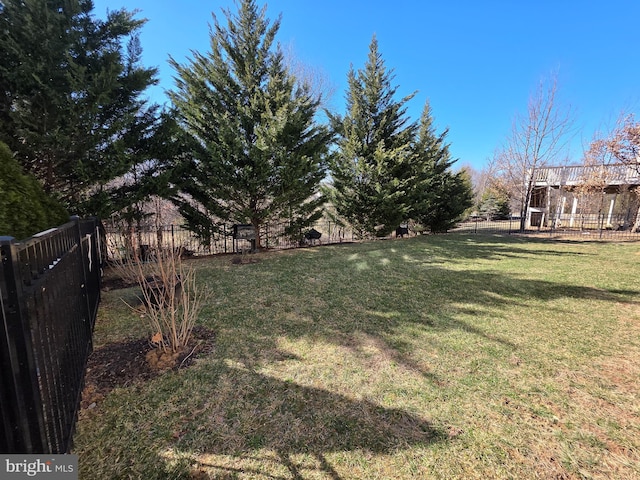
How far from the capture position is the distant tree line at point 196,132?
5066mm

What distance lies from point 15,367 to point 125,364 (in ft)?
5.81

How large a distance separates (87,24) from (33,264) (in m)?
7.47

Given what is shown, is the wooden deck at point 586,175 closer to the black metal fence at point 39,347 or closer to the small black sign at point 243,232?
the small black sign at point 243,232

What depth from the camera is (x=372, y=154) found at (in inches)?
453

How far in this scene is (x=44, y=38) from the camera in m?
5.07

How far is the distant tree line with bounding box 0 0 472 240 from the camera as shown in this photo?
507 centimetres

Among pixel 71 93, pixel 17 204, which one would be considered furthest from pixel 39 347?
pixel 71 93

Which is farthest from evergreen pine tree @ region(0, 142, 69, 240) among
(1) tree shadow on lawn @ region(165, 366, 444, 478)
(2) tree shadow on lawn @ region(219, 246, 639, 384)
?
(1) tree shadow on lawn @ region(165, 366, 444, 478)

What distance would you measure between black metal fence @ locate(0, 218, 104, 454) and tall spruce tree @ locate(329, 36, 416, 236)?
9.69 metres

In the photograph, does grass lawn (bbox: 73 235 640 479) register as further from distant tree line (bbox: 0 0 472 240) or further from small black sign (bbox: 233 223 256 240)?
small black sign (bbox: 233 223 256 240)

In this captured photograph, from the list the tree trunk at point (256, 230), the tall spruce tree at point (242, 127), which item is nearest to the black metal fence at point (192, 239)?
the tree trunk at point (256, 230)

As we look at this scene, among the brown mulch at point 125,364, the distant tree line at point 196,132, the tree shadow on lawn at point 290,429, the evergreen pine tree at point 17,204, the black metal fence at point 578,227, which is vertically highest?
the distant tree line at point 196,132

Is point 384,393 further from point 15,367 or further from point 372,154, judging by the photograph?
point 372,154

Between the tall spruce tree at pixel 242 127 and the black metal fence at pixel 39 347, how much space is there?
18.6 feet
